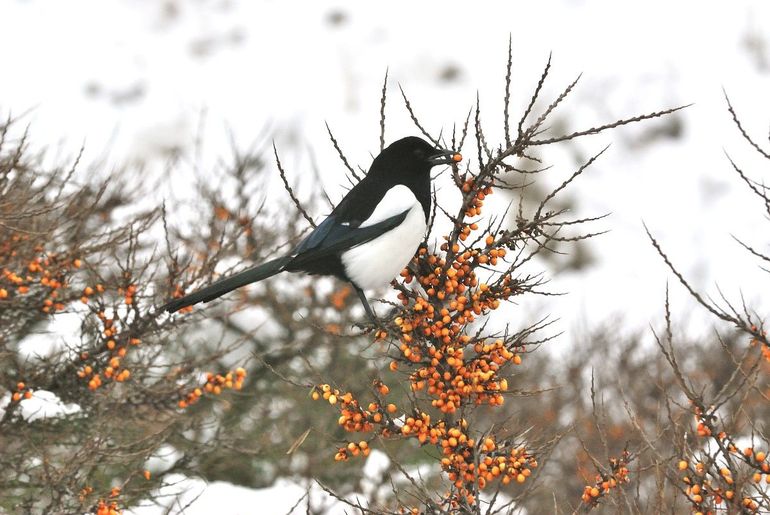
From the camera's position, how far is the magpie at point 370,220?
458cm

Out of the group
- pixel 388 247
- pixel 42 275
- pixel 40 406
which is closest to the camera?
pixel 388 247

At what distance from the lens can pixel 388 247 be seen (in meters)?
4.44

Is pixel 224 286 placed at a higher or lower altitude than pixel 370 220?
lower

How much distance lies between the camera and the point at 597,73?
27141mm

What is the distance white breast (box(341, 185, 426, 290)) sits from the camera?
14.4 feet

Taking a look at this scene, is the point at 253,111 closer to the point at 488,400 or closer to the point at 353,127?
the point at 353,127

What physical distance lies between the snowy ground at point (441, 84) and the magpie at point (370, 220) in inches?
708

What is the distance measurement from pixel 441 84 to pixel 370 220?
22784 mm

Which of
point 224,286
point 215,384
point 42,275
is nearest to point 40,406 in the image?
point 42,275

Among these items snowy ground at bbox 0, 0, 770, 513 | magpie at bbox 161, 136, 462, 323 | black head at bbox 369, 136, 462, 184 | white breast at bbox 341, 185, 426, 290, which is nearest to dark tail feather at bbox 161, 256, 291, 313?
magpie at bbox 161, 136, 462, 323

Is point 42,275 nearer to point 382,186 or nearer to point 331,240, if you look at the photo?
point 331,240

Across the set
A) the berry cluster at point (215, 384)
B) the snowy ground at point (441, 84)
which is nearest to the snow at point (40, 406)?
the berry cluster at point (215, 384)

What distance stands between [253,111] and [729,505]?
78.3 ft

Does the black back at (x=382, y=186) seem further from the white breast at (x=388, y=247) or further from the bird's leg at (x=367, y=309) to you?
the bird's leg at (x=367, y=309)
